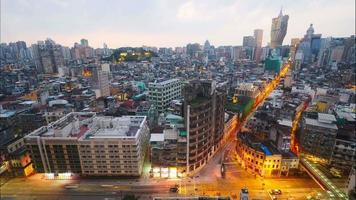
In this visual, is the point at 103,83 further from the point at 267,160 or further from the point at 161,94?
the point at 267,160

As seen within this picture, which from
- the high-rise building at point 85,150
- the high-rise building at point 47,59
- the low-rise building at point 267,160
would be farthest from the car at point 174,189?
the high-rise building at point 47,59

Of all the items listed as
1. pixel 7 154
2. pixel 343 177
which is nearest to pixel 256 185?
pixel 343 177

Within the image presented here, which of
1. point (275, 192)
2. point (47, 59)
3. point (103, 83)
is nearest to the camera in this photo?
point (275, 192)

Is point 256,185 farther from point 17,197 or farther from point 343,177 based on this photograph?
point 17,197

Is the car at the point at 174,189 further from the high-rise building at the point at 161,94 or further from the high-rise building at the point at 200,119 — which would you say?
the high-rise building at the point at 161,94

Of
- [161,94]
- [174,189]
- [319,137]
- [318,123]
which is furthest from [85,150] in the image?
[318,123]

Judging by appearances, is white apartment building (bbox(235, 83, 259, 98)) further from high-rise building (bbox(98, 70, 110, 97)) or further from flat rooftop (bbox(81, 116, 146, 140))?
high-rise building (bbox(98, 70, 110, 97))
